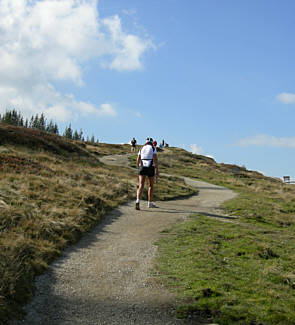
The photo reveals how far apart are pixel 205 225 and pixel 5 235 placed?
577cm

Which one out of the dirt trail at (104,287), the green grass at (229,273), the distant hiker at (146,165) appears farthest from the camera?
the distant hiker at (146,165)

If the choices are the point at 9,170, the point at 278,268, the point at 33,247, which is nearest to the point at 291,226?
the point at 278,268

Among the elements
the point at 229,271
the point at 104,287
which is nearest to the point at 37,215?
the point at 104,287

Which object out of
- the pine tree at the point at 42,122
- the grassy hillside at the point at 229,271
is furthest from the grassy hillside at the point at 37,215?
the pine tree at the point at 42,122

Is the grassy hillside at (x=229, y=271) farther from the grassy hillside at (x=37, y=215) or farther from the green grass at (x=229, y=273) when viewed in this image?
the grassy hillside at (x=37, y=215)

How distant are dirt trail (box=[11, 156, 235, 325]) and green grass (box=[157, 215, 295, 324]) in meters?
0.33

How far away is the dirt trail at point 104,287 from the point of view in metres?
4.46

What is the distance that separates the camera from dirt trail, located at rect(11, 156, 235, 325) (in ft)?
14.6

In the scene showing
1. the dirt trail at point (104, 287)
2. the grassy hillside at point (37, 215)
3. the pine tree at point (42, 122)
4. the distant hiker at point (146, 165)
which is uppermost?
the pine tree at point (42, 122)

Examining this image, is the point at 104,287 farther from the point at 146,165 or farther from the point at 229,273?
the point at 146,165

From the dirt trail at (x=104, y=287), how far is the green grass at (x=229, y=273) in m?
0.33

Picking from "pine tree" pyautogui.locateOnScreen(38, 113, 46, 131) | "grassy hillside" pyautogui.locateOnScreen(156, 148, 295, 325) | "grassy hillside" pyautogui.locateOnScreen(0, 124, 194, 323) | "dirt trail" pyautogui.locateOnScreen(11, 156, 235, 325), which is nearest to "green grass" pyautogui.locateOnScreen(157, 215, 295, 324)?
"grassy hillside" pyautogui.locateOnScreen(156, 148, 295, 325)

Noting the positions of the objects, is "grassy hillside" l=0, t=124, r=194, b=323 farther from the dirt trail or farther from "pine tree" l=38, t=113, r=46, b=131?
"pine tree" l=38, t=113, r=46, b=131

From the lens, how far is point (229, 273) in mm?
6242
